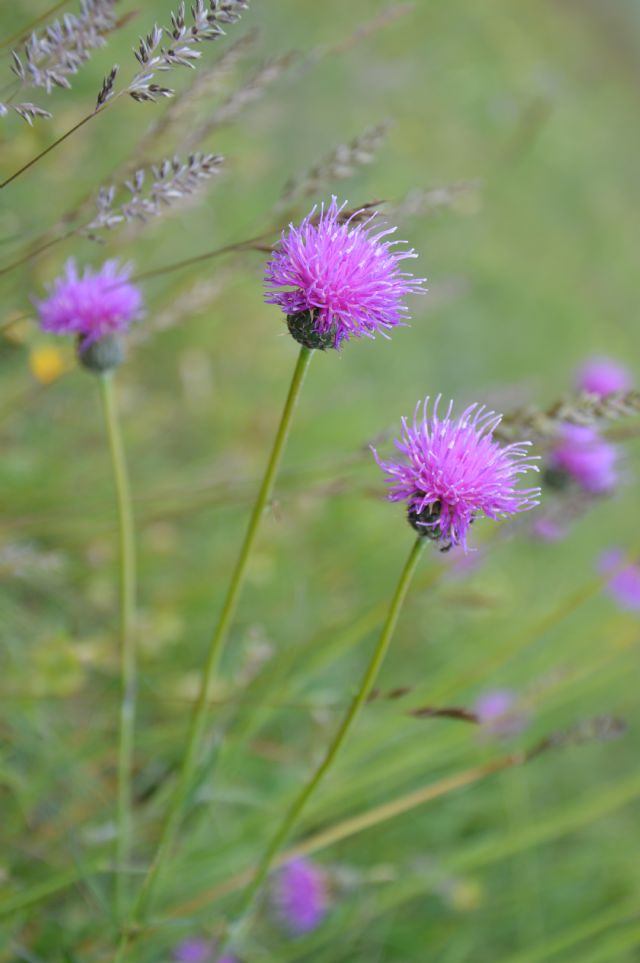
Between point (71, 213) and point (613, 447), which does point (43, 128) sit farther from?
point (613, 447)

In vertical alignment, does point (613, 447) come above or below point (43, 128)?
below

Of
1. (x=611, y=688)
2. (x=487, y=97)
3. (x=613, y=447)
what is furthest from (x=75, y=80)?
(x=487, y=97)

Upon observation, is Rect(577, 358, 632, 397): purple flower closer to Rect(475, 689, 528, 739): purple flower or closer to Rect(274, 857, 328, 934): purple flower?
Rect(475, 689, 528, 739): purple flower

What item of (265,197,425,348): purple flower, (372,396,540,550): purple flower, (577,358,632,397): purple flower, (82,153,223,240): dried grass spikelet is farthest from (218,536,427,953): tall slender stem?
(577,358,632,397): purple flower

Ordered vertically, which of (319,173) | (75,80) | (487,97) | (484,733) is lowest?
(484,733)

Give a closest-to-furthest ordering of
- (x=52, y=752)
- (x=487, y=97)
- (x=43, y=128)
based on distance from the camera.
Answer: (x=52, y=752) → (x=43, y=128) → (x=487, y=97)

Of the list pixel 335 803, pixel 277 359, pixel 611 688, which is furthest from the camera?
pixel 611 688

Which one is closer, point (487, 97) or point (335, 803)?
point (335, 803)
